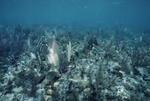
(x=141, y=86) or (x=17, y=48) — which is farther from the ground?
(x=17, y=48)

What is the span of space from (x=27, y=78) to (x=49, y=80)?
924mm

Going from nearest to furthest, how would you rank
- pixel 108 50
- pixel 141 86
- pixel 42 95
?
pixel 42 95 < pixel 141 86 < pixel 108 50

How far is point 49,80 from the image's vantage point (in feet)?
12.3

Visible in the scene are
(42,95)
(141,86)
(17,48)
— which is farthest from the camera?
(17,48)

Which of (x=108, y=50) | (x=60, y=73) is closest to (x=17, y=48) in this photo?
(x=60, y=73)

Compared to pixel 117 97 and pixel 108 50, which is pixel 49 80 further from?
pixel 108 50

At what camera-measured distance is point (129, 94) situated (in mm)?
3094

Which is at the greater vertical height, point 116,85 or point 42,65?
point 42,65

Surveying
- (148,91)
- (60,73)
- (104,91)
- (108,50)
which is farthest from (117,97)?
(108,50)

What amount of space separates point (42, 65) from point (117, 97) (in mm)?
3287

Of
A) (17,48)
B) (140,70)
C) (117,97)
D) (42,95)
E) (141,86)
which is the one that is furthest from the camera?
(17,48)

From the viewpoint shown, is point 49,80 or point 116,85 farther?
point 49,80

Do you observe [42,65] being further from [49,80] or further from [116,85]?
[116,85]

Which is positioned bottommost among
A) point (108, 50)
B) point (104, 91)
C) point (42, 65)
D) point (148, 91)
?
point (148, 91)
